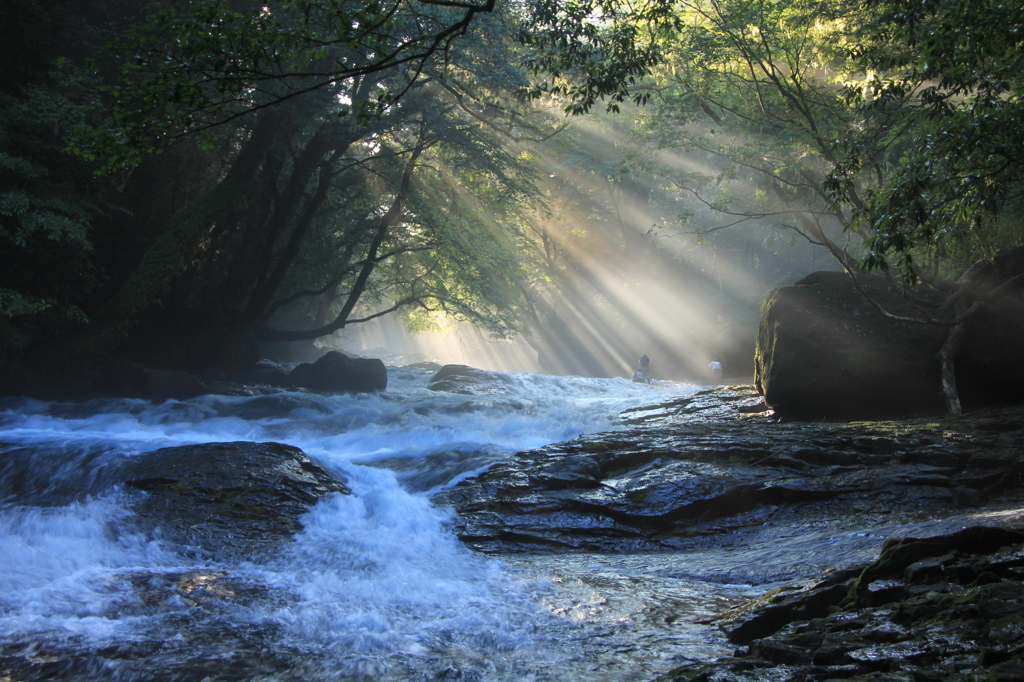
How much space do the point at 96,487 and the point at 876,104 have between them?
1037 cm

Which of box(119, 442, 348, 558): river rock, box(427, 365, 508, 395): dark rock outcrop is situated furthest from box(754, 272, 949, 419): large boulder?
box(427, 365, 508, 395): dark rock outcrop

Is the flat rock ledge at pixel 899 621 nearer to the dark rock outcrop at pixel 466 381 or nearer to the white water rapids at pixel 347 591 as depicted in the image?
the white water rapids at pixel 347 591

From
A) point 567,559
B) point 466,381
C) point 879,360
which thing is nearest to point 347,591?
point 567,559

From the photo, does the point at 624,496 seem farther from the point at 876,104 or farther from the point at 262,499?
the point at 876,104

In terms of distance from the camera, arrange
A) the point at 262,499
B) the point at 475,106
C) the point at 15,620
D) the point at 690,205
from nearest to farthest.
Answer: the point at 15,620
the point at 262,499
the point at 475,106
the point at 690,205

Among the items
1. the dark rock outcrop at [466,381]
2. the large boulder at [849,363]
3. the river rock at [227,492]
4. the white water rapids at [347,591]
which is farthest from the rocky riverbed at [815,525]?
the dark rock outcrop at [466,381]

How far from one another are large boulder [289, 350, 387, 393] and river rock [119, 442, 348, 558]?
11.3 meters

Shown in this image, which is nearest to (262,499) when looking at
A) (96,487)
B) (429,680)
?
(96,487)

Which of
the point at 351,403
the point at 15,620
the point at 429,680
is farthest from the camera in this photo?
the point at 351,403

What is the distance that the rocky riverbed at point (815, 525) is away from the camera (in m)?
2.96

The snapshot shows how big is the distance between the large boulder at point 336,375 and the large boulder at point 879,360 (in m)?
12.2

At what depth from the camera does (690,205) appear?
37.0 metres

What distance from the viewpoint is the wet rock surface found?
6301mm

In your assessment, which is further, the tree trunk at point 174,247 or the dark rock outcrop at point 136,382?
the dark rock outcrop at point 136,382
